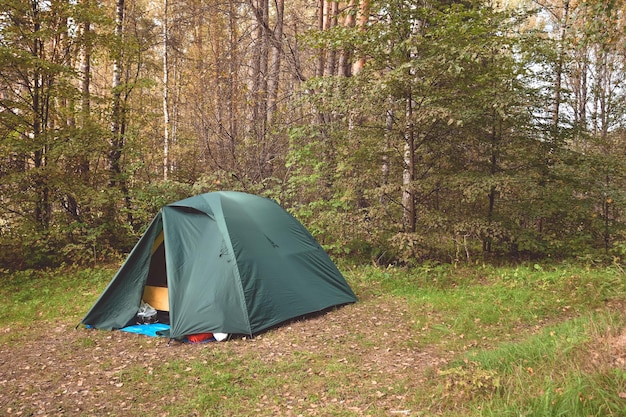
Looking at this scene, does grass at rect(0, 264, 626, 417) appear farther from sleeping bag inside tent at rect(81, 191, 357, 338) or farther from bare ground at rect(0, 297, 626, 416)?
sleeping bag inside tent at rect(81, 191, 357, 338)

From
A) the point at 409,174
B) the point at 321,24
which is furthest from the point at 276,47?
the point at 409,174

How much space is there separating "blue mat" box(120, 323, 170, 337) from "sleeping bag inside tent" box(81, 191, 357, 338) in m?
0.12

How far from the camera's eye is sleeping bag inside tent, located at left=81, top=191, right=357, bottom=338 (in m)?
5.38

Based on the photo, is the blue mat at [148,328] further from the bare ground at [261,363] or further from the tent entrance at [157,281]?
the tent entrance at [157,281]

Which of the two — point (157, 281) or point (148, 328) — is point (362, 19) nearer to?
point (157, 281)

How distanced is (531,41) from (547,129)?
173cm

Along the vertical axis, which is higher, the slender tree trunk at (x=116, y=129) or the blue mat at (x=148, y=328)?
the slender tree trunk at (x=116, y=129)

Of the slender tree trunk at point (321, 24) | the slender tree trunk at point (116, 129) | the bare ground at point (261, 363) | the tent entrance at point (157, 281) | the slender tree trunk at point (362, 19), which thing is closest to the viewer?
the bare ground at point (261, 363)

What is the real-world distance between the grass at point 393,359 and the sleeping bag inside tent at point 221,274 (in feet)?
0.91

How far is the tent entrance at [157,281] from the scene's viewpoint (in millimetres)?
6297

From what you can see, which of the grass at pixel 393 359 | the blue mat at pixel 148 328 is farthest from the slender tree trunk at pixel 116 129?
the blue mat at pixel 148 328

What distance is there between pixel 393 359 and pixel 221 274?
247cm

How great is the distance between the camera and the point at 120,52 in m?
9.73

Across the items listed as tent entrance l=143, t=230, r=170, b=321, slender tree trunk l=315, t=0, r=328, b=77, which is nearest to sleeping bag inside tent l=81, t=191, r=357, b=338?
tent entrance l=143, t=230, r=170, b=321
